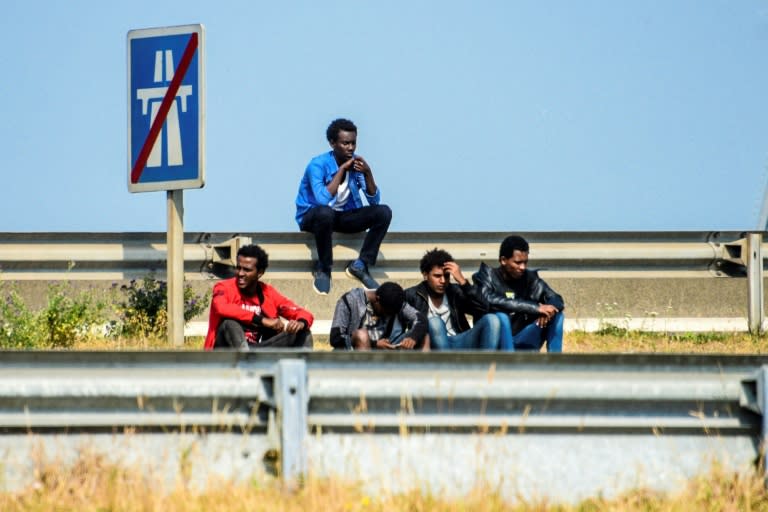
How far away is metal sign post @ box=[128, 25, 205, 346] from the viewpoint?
10789 mm

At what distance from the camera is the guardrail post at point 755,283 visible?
44.1 feet

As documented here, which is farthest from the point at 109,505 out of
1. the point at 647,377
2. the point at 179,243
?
the point at 179,243

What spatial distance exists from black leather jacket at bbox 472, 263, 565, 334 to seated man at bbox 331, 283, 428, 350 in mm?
566

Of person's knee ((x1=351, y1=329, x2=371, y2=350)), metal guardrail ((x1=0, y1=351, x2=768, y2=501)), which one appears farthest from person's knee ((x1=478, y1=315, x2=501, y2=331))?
metal guardrail ((x1=0, y1=351, x2=768, y2=501))

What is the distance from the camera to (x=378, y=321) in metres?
11.6

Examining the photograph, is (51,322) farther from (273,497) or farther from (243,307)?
(273,497)

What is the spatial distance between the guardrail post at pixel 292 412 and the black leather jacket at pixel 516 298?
5365 mm

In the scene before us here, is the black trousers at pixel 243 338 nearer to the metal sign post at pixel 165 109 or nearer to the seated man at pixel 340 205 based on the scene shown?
the metal sign post at pixel 165 109

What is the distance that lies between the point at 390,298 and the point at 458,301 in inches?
25.8

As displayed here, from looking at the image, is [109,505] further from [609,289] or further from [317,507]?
[609,289]

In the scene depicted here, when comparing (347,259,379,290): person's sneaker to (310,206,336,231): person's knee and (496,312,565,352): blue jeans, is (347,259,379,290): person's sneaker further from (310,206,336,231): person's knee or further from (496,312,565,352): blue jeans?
(496,312,565,352): blue jeans

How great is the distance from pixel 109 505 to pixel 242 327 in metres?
5.05

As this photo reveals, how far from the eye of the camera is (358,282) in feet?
43.1

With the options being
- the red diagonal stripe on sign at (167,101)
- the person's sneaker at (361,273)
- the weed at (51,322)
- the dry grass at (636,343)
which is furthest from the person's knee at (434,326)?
the weed at (51,322)
